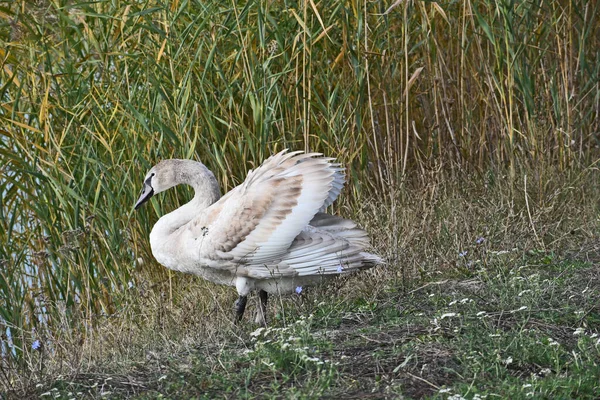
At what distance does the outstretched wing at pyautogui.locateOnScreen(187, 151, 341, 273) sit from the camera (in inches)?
190

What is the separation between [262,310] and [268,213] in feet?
1.52

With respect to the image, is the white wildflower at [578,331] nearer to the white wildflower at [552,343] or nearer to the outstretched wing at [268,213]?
the white wildflower at [552,343]

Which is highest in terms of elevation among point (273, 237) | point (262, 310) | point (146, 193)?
point (146, 193)

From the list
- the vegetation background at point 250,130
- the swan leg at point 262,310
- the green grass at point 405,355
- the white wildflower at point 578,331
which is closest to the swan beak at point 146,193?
the vegetation background at point 250,130

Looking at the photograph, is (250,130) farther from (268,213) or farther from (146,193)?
(268,213)

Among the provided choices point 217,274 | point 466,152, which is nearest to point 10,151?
point 217,274

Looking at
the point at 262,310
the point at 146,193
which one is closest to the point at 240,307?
the point at 262,310

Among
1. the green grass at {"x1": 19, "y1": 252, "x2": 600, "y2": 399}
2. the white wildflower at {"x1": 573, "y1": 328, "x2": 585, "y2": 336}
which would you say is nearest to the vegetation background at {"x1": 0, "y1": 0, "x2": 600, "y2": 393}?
the green grass at {"x1": 19, "y1": 252, "x2": 600, "y2": 399}

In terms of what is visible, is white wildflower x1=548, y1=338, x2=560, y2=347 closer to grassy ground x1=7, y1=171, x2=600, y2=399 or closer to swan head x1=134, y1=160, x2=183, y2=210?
grassy ground x1=7, y1=171, x2=600, y2=399

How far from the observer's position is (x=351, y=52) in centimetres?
580

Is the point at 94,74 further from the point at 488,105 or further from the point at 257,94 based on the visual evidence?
the point at 488,105

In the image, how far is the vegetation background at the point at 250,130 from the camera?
5734mm

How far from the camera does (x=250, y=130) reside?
20.4 feet

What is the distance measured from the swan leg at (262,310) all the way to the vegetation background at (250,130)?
248 millimetres
